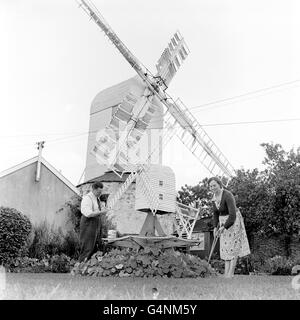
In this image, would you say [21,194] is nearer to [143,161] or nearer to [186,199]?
[143,161]

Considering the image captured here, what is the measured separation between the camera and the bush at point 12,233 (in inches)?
469

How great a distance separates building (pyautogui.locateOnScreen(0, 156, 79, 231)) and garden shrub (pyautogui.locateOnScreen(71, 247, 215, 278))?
29.2 feet

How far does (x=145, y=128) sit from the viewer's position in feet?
51.5

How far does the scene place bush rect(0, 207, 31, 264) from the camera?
1192cm

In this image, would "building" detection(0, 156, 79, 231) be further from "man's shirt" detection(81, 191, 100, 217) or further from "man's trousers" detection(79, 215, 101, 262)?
"man's shirt" detection(81, 191, 100, 217)

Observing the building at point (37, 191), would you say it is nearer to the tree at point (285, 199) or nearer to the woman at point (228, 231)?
the tree at point (285, 199)

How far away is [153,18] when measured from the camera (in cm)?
452

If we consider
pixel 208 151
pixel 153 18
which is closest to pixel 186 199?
pixel 208 151

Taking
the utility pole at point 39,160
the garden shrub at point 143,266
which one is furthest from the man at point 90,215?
the utility pole at point 39,160

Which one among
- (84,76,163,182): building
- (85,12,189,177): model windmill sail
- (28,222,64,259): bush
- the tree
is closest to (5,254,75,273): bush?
(28,222,64,259): bush

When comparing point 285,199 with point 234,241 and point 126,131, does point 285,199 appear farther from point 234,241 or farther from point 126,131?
point 234,241

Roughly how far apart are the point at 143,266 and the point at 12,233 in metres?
6.27

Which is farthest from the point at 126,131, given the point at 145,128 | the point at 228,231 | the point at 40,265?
the point at 228,231
